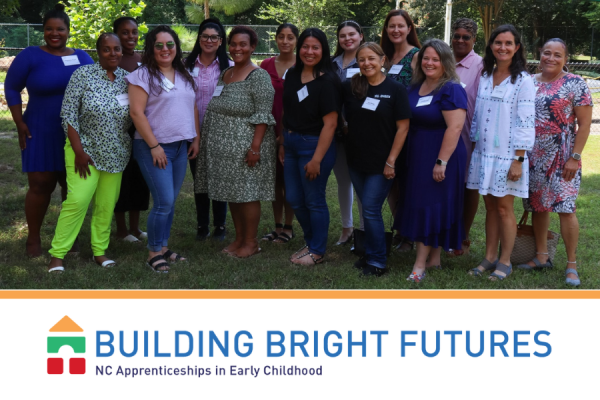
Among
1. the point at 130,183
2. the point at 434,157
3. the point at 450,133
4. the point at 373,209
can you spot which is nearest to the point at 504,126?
the point at 450,133

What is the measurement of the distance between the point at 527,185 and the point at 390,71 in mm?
1354

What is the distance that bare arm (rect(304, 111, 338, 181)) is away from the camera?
439 centimetres

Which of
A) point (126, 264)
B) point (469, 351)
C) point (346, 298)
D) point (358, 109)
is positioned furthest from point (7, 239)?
point (469, 351)

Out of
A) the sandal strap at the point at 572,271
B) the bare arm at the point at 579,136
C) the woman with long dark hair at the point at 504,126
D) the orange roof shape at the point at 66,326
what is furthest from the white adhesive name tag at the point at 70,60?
the sandal strap at the point at 572,271

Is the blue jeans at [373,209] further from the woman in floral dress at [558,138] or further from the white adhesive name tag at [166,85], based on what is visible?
the white adhesive name tag at [166,85]

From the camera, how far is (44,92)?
4500mm

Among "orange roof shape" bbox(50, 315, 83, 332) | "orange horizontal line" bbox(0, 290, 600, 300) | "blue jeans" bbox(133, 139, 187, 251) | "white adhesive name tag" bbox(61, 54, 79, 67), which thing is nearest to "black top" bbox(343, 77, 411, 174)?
"blue jeans" bbox(133, 139, 187, 251)

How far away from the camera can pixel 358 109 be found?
4266mm

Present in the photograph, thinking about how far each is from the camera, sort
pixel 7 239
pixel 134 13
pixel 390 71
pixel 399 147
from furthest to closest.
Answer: pixel 134 13 → pixel 7 239 → pixel 390 71 → pixel 399 147

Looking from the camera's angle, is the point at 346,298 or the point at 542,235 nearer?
the point at 346,298

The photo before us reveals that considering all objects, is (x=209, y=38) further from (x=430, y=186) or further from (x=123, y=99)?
(x=430, y=186)

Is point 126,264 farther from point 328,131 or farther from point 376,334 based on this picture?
point 376,334

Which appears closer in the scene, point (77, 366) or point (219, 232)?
point (77, 366)

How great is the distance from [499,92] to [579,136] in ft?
2.13
